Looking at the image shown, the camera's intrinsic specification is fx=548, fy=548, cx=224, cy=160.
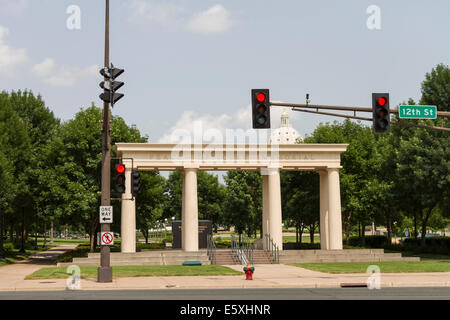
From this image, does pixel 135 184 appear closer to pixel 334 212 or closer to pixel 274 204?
pixel 274 204

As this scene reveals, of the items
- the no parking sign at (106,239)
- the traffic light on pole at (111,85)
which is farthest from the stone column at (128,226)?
the traffic light on pole at (111,85)

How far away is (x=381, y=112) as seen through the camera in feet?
59.1

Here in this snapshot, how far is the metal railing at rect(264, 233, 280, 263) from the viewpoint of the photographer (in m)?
37.6

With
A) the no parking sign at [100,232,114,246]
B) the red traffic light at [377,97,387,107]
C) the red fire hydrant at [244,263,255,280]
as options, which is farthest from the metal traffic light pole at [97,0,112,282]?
the red traffic light at [377,97,387,107]

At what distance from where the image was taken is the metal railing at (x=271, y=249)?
37594mm

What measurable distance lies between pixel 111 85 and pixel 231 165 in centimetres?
1961

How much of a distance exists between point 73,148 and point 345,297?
32.2 m

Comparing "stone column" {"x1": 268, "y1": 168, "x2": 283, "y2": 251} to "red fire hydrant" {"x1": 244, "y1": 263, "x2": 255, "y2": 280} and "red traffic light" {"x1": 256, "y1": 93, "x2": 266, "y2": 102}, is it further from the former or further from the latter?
"red traffic light" {"x1": 256, "y1": 93, "x2": 266, "y2": 102}

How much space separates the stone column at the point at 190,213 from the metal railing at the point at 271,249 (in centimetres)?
538

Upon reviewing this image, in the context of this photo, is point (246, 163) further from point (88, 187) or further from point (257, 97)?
point (257, 97)

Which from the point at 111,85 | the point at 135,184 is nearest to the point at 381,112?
the point at 135,184

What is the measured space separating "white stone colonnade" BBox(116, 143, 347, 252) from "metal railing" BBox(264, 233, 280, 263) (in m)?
0.49
